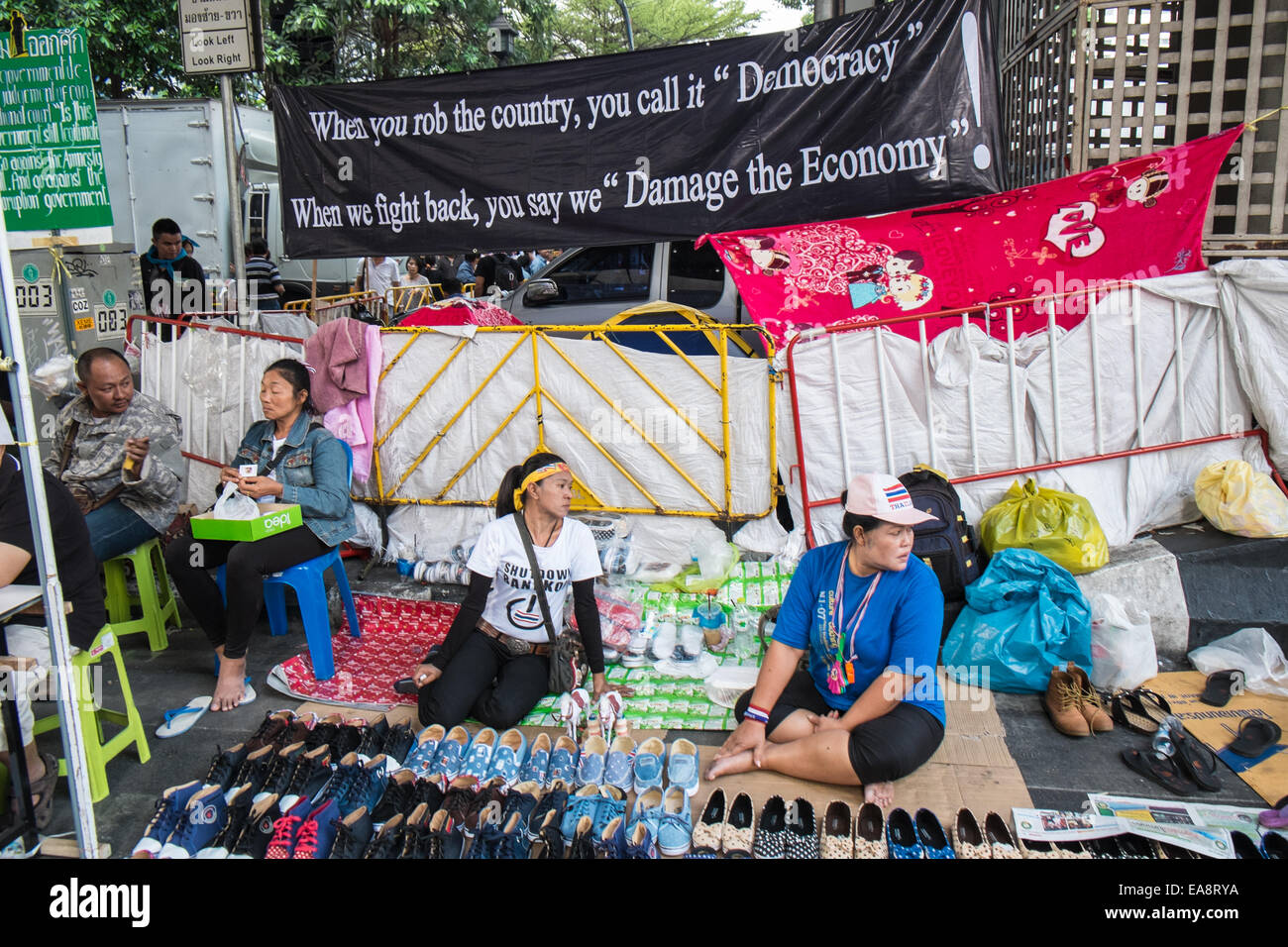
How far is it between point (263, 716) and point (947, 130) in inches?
177

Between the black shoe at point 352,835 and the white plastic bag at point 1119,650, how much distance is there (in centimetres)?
319

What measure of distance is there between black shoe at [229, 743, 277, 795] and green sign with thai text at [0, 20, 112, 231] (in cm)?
344

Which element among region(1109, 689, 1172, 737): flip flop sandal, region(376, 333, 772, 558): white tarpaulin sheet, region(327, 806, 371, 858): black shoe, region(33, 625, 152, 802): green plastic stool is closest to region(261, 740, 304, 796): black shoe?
region(327, 806, 371, 858): black shoe

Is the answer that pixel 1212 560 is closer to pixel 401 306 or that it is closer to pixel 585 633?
pixel 585 633

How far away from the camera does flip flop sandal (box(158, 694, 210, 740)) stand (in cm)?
385

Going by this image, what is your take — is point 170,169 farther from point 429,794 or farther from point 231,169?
point 429,794

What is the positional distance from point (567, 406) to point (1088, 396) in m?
3.03

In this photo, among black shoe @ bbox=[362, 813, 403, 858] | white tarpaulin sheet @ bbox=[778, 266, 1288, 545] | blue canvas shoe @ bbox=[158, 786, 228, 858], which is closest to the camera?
black shoe @ bbox=[362, 813, 403, 858]

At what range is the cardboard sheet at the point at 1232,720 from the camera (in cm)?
327

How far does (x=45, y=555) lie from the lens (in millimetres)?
2594

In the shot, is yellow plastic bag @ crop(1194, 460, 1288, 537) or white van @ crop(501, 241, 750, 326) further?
white van @ crop(501, 241, 750, 326)

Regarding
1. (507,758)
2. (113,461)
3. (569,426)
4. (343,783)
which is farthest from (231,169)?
(507,758)

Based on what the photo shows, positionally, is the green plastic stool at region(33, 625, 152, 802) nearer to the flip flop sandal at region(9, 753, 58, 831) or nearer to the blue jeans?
the flip flop sandal at region(9, 753, 58, 831)
